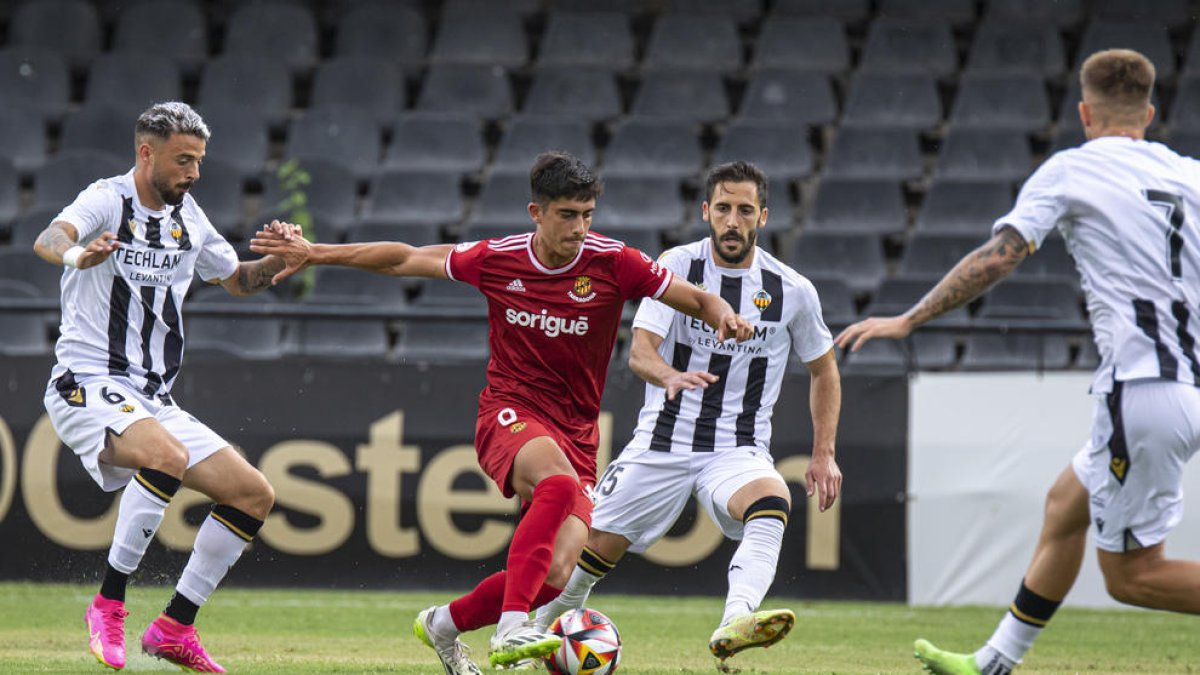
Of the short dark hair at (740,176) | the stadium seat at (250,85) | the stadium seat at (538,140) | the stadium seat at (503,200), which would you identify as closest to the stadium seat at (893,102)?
the stadium seat at (538,140)

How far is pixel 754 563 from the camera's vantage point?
6828 mm

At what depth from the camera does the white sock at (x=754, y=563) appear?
21.9 feet

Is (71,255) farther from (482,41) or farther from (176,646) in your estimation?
(482,41)

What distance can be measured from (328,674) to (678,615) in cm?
378

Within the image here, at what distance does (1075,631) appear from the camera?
9727 millimetres

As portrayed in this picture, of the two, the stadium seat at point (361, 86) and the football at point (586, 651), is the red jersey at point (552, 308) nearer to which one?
the football at point (586, 651)

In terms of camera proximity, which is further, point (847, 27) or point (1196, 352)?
point (847, 27)

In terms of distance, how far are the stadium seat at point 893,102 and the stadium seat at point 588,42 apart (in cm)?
252

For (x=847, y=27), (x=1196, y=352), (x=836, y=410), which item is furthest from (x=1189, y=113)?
(x=1196, y=352)

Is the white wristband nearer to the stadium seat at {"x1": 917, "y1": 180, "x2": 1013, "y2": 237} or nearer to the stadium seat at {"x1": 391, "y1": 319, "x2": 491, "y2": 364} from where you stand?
the stadium seat at {"x1": 391, "y1": 319, "x2": 491, "y2": 364}

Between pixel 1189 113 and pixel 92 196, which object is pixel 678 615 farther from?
pixel 1189 113

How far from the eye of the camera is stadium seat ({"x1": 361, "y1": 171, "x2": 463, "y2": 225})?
14.7m

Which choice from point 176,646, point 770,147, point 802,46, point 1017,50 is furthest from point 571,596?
point 1017,50

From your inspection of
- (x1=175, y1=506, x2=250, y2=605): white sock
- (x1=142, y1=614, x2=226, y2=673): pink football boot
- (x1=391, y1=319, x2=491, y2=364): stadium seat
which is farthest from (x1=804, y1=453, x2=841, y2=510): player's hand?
(x1=391, y1=319, x2=491, y2=364): stadium seat
